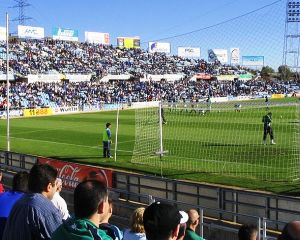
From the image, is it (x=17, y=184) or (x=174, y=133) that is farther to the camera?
(x=174, y=133)

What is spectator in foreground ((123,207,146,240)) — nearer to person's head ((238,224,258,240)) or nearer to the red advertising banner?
person's head ((238,224,258,240))

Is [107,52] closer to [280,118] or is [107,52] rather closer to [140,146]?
[280,118]

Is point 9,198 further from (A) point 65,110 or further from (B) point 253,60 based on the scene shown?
(B) point 253,60

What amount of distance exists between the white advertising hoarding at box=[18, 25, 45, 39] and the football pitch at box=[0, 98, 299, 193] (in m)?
44.9

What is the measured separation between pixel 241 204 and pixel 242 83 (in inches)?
3369

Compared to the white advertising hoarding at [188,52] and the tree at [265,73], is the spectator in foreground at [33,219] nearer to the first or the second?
the white advertising hoarding at [188,52]

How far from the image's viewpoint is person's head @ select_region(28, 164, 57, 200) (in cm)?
441

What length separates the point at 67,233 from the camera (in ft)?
10.9

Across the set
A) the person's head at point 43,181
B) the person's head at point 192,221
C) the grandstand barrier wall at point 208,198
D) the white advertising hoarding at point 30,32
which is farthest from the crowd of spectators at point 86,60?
the person's head at point 43,181

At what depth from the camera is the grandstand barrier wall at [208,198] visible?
10.3 meters

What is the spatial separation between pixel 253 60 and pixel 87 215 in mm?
136960

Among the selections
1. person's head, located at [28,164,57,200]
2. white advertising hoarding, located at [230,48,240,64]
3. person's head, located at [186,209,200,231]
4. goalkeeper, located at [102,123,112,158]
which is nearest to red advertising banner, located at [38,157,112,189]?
goalkeeper, located at [102,123,112,158]

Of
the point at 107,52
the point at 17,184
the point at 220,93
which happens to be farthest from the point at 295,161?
the point at 107,52

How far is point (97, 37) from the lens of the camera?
327ft
